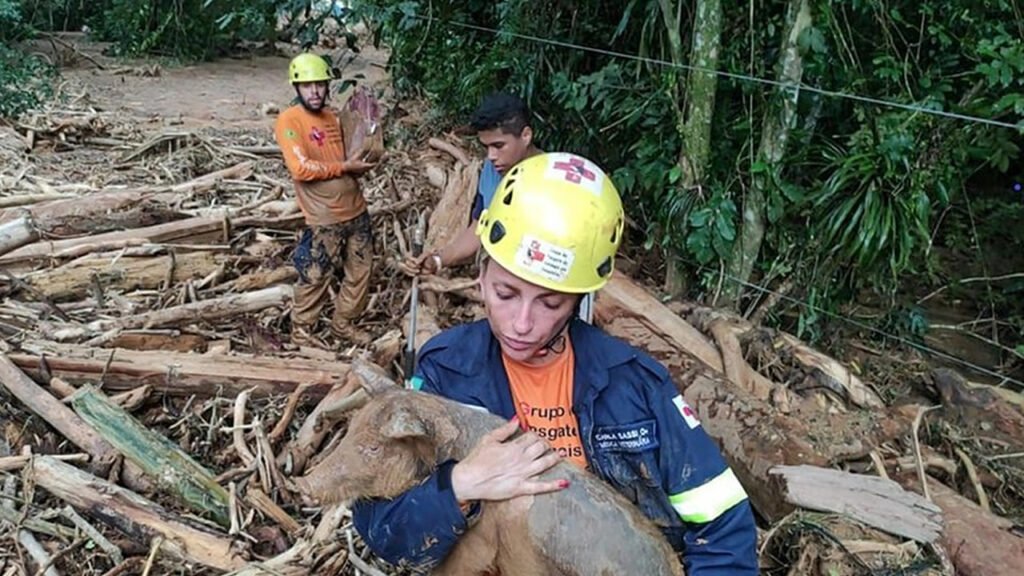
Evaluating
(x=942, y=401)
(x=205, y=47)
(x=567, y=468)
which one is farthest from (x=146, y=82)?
(x=567, y=468)

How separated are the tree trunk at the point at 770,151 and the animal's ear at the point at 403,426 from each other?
149 inches

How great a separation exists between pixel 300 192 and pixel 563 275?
4.71 metres

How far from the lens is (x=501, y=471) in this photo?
69.4 inches

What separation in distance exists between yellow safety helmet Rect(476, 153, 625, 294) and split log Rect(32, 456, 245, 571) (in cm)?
235

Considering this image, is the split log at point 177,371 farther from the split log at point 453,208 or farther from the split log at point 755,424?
the split log at point 453,208

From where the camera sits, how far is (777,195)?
5195 millimetres

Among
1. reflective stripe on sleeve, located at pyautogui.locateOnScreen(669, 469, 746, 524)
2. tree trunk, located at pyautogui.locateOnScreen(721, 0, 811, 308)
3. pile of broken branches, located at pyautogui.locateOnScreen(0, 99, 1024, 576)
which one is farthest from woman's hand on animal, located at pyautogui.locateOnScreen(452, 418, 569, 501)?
tree trunk, located at pyautogui.locateOnScreen(721, 0, 811, 308)

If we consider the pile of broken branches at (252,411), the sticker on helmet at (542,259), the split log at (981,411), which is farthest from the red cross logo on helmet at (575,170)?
the split log at (981,411)

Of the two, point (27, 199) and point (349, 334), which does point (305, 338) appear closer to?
point (349, 334)

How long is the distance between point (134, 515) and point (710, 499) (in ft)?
9.53

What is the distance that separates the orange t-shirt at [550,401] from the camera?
80.4 inches

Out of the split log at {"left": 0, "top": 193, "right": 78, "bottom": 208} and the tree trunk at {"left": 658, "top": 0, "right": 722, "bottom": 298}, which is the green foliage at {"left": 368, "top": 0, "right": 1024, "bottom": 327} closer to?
the tree trunk at {"left": 658, "top": 0, "right": 722, "bottom": 298}

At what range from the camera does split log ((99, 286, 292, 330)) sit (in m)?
5.59

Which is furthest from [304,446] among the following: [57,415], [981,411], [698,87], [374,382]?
[981,411]
